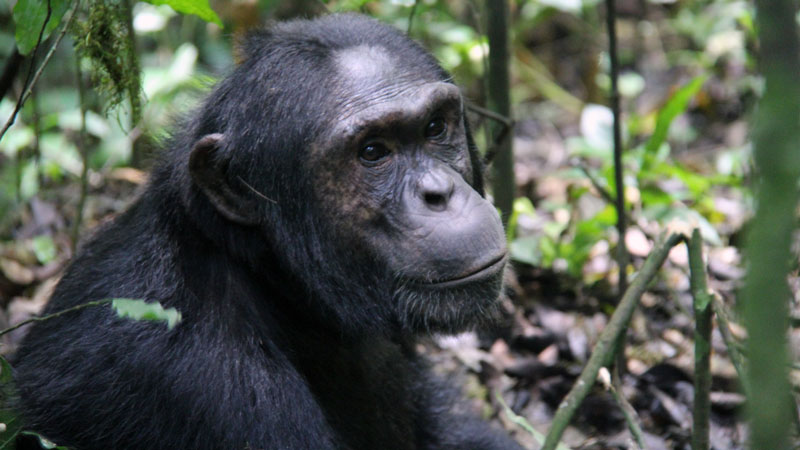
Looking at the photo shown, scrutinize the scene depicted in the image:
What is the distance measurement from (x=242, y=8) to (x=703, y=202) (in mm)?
5698

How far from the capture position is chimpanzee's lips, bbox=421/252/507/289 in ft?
13.1

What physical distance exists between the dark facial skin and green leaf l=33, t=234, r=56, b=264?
3884 mm

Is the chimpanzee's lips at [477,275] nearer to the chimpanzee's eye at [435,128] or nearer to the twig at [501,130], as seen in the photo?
the chimpanzee's eye at [435,128]

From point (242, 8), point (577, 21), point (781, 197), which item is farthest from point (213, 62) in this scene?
point (781, 197)

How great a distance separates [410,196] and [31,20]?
195 cm

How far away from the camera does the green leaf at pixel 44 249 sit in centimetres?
723

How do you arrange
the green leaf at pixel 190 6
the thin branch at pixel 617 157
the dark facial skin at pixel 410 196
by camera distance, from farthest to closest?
the thin branch at pixel 617 157, the green leaf at pixel 190 6, the dark facial skin at pixel 410 196

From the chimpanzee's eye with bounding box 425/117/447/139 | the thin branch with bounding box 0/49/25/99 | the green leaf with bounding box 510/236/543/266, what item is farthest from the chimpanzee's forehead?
the green leaf with bounding box 510/236/543/266

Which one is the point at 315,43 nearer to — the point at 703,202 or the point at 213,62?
the point at 703,202

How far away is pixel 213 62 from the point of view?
1119 centimetres

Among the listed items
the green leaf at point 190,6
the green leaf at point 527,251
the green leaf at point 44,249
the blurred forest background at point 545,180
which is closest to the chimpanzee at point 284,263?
the green leaf at point 190,6

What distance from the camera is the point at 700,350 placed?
3.94 meters

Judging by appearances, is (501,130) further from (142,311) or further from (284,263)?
(142,311)

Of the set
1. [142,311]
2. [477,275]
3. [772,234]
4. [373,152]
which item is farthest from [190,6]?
[772,234]
